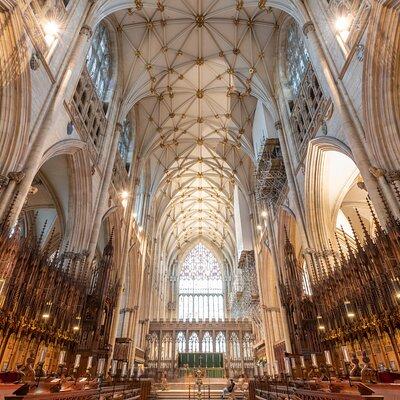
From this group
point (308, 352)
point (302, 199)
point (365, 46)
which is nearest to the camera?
point (365, 46)

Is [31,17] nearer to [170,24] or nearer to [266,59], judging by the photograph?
[170,24]

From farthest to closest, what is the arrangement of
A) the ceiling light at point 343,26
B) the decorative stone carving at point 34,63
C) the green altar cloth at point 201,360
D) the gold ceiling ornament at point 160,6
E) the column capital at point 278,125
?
1. the green altar cloth at point 201,360
2. the column capital at point 278,125
3. the gold ceiling ornament at point 160,6
4. the ceiling light at point 343,26
5. the decorative stone carving at point 34,63

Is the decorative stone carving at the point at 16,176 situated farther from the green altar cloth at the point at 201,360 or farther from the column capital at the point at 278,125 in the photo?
the green altar cloth at the point at 201,360

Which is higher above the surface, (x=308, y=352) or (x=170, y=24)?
(x=170, y=24)

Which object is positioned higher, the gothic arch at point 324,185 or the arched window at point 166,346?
the gothic arch at point 324,185

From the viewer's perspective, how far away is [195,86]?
21.2 metres

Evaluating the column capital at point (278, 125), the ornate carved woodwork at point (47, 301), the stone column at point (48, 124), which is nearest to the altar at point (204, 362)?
the ornate carved woodwork at point (47, 301)

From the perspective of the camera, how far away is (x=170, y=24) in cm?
1738

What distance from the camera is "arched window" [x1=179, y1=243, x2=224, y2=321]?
39688 mm

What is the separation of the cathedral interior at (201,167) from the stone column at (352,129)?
0.06 metres

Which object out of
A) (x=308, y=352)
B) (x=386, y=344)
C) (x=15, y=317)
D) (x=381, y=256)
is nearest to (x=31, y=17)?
(x=15, y=317)

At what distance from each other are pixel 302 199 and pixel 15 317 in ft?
38.3

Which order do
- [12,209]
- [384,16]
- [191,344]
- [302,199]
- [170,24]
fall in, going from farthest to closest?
[191,344] → [170,24] → [302,199] → [384,16] → [12,209]

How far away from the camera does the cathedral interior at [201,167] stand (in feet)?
25.3
